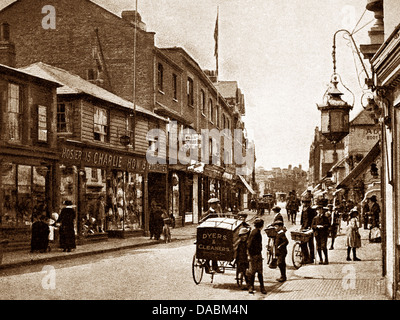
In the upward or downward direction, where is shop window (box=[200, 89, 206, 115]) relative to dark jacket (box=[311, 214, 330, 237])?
upward

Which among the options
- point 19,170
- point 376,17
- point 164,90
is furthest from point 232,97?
point 376,17

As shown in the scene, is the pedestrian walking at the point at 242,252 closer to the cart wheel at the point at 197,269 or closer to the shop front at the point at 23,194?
the cart wheel at the point at 197,269

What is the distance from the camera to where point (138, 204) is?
83.3 ft

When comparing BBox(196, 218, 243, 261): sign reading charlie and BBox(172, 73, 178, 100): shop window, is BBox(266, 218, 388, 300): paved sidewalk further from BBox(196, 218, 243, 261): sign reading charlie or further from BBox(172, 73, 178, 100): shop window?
BBox(172, 73, 178, 100): shop window

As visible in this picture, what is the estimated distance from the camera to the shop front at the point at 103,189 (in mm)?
20562

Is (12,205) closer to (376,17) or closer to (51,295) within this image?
(51,295)

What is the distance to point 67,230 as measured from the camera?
17.2 m

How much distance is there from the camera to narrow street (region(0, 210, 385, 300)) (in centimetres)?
973

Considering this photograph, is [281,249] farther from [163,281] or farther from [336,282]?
[163,281]

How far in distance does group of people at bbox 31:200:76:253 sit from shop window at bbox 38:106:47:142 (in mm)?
2787

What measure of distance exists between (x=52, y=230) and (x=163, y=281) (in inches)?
301

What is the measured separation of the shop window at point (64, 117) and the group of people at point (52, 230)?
4452 millimetres

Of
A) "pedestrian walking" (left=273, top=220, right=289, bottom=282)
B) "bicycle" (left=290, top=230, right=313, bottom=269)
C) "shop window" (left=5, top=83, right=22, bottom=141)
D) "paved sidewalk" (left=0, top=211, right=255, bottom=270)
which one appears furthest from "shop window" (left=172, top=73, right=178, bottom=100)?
"pedestrian walking" (left=273, top=220, right=289, bottom=282)
